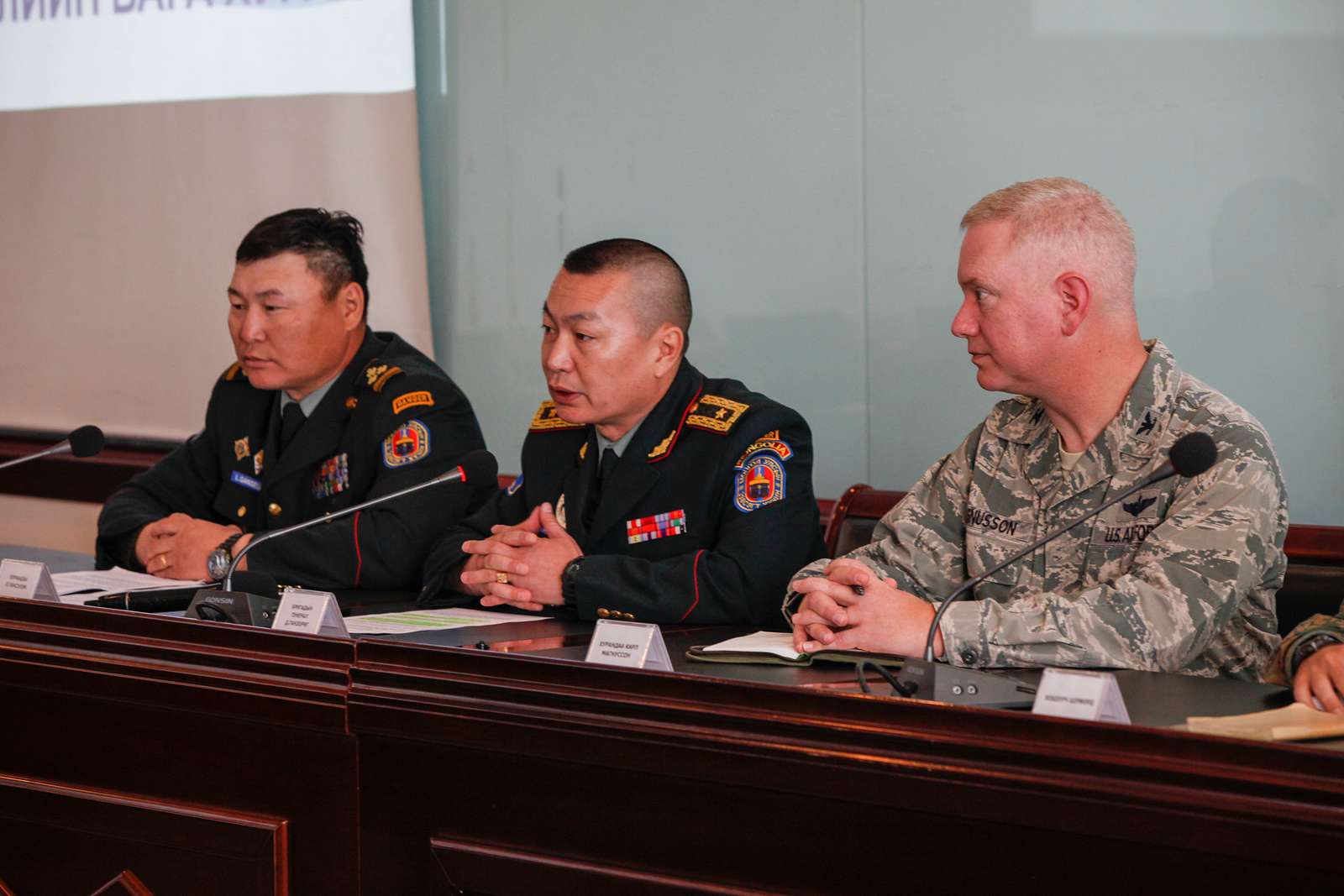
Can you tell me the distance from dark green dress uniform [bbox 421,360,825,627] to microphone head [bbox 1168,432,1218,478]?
77cm

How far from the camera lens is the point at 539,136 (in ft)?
11.4

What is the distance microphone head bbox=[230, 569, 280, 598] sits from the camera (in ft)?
7.62

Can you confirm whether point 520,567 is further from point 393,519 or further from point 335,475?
point 335,475

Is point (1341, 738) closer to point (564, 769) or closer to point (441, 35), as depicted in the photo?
point (564, 769)

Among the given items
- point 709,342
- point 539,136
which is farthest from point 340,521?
point 539,136

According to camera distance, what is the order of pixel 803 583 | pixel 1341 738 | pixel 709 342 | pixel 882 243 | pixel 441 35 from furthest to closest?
pixel 441 35 < pixel 709 342 < pixel 882 243 < pixel 803 583 < pixel 1341 738

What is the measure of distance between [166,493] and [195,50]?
1321mm

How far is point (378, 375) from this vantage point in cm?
293

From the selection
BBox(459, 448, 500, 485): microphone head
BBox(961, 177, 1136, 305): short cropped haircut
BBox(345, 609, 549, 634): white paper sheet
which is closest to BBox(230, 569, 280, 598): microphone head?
BBox(345, 609, 549, 634): white paper sheet

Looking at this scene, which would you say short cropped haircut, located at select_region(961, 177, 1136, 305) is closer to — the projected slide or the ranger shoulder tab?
the ranger shoulder tab

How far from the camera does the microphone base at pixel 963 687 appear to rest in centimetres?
146

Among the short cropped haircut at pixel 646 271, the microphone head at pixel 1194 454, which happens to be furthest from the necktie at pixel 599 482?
the microphone head at pixel 1194 454

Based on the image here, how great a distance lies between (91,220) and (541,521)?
225 cm

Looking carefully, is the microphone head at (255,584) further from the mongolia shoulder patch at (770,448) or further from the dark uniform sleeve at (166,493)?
the mongolia shoulder patch at (770,448)
